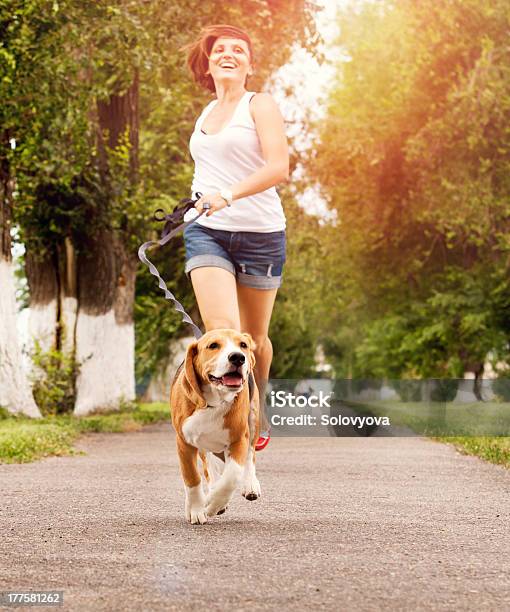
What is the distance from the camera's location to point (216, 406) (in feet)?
19.7

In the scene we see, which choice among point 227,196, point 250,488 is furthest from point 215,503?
point 227,196

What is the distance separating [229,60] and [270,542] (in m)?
2.87

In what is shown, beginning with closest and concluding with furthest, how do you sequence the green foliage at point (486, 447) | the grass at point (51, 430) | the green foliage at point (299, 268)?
the green foliage at point (486, 447) < the grass at point (51, 430) < the green foliage at point (299, 268)

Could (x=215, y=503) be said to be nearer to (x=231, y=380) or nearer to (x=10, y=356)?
(x=231, y=380)

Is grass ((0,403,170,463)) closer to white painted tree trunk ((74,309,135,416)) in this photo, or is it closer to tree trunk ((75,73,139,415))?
white painted tree trunk ((74,309,135,416))

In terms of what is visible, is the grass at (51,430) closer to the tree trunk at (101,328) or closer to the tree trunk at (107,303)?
the tree trunk at (101,328)

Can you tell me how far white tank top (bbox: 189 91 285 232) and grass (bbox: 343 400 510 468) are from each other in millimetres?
5394

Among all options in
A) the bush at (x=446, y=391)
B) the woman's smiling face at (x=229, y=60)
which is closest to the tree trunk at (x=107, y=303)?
the bush at (x=446, y=391)

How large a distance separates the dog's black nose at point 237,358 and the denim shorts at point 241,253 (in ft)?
3.44

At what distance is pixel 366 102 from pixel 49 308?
1422 cm

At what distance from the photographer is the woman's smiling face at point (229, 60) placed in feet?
22.9

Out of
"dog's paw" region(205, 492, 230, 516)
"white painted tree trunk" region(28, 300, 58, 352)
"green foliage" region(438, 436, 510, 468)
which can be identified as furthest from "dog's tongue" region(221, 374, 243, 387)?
"white painted tree trunk" region(28, 300, 58, 352)

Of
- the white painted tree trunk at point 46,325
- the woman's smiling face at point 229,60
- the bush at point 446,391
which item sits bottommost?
the bush at point 446,391

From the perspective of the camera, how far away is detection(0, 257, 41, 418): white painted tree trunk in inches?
671
